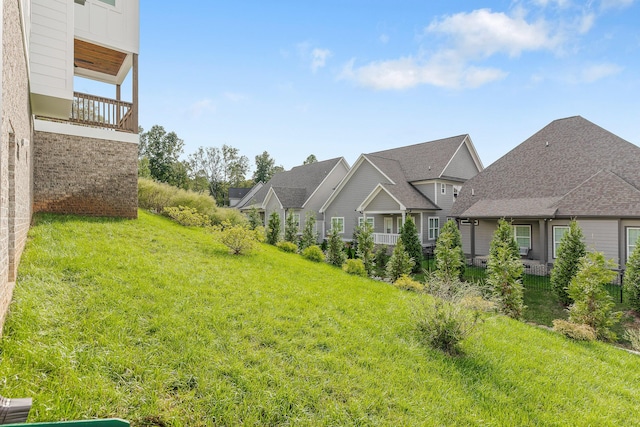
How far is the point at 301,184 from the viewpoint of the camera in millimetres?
32250

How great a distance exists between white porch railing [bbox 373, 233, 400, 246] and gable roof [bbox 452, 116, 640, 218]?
3.87 meters

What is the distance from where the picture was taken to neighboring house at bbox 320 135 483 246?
835 inches

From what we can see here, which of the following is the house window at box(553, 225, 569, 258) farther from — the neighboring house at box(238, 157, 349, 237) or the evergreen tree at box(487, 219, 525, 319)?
the neighboring house at box(238, 157, 349, 237)

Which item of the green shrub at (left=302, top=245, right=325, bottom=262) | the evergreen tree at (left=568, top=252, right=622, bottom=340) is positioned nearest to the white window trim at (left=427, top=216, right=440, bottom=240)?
the green shrub at (left=302, top=245, right=325, bottom=262)

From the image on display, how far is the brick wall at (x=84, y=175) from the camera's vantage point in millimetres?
9578

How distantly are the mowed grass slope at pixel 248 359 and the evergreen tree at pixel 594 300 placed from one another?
108 cm

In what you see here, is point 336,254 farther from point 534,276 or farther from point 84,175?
point 84,175

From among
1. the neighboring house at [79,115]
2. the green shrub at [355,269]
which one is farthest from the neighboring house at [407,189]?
the neighboring house at [79,115]

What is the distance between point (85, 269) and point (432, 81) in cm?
1569

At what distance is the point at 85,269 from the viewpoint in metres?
5.79

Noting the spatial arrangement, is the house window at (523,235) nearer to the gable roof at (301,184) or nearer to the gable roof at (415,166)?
the gable roof at (415,166)

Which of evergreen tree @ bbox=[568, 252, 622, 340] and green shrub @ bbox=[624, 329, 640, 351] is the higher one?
evergreen tree @ bbox=[568, 252, 622, 340]

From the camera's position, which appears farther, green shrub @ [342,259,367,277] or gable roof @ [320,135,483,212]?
gable roof @ [320,135,483,212]

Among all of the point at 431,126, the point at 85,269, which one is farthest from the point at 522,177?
the point at 85,269
